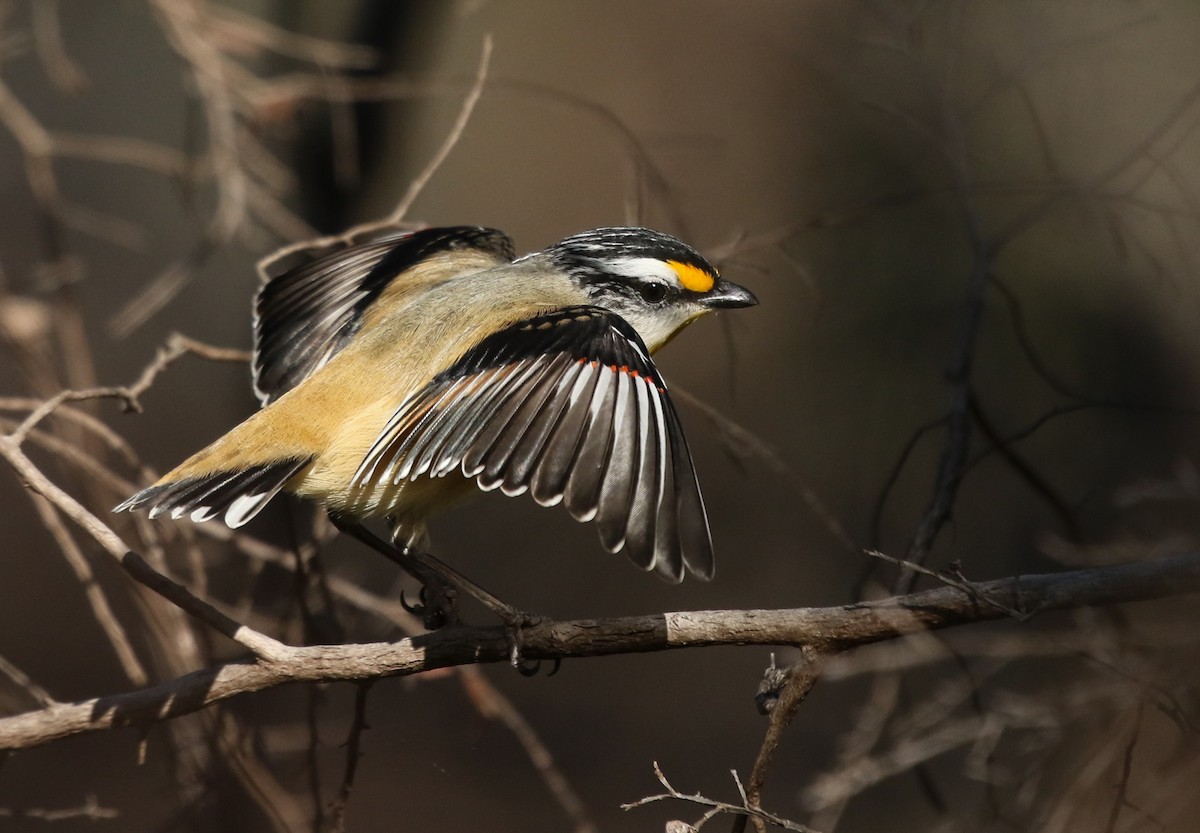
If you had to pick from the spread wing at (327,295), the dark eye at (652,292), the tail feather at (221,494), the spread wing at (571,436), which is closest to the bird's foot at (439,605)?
the spread wing at (571,436)

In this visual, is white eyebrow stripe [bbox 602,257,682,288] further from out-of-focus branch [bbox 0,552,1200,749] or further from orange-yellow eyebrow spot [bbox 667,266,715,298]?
out-of-focus branch [bbox 0,552,1200,749]

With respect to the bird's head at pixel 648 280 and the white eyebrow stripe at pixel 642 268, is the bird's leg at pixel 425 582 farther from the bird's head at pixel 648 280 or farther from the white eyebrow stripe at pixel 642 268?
the white eyebrow stripe at pixel 642 268

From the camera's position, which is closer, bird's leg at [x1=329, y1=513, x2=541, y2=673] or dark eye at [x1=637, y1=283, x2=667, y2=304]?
bird's leg at [x1=329, y1=513, x2=541, y2=673]

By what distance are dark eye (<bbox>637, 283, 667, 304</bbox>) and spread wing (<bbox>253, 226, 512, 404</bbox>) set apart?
0.82m

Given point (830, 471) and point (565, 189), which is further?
point (565, 189)

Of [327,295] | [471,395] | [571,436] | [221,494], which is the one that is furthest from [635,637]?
[327,295]

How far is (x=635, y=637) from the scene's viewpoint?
2.41 meters

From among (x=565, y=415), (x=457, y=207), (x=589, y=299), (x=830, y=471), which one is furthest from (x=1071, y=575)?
(x=457, y=207)

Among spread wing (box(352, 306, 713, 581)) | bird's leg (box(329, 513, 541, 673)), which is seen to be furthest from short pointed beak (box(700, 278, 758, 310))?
bird's leg (box(329, 513, 541, 673))

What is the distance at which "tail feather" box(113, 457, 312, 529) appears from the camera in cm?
288

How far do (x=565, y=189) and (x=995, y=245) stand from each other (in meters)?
10.2

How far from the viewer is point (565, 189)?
13.3 metres

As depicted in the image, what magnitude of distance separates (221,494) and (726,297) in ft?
5.22

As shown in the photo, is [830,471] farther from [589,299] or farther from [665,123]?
[589,299]
